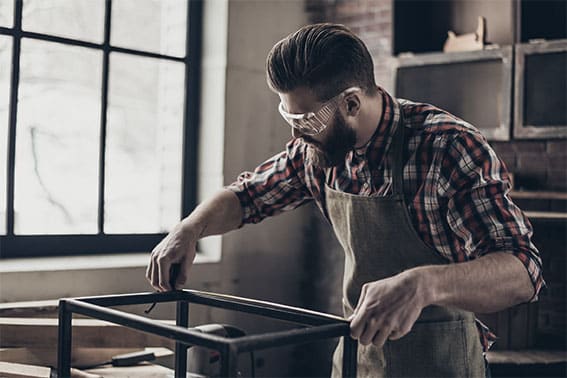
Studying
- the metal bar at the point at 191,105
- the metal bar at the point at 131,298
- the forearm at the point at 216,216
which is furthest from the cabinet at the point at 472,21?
the metal bar at the point at 131,298

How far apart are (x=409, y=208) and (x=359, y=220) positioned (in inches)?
6.6

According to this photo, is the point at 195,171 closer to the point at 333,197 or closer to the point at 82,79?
the point at 82,79

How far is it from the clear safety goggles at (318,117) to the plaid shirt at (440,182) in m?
0.15

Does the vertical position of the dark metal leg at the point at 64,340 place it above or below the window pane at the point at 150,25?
below

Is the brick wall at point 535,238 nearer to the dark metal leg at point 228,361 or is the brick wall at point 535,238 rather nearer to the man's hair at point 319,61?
the man's hair at point 319,61

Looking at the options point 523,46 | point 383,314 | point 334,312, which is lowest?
point 334,312

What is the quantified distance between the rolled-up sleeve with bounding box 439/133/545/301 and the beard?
26 cm

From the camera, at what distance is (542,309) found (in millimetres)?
3701

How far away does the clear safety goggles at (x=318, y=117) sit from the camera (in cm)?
196

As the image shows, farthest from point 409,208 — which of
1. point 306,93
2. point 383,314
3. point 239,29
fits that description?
point 239,29

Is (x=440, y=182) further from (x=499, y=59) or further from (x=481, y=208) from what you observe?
(x=499, y=59)

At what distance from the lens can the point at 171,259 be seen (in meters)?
2.03

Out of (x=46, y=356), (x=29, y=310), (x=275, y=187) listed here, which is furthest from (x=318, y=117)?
(x=29, y=310)

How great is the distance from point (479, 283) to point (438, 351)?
46cm
